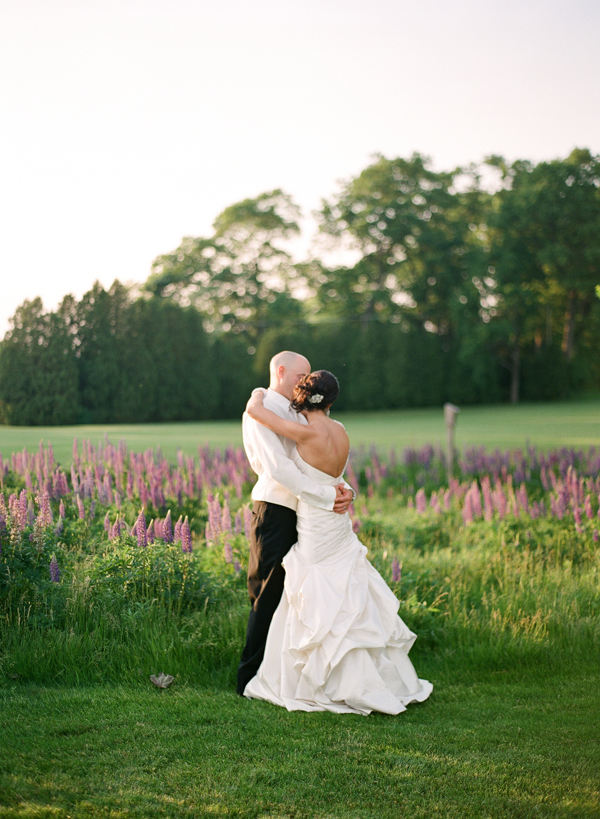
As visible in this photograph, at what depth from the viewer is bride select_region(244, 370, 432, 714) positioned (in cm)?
358

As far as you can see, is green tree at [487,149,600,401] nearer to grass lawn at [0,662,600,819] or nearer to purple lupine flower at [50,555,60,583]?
grass lawn at [0,662,600,819]

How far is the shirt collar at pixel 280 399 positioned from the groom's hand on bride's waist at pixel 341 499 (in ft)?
1.85

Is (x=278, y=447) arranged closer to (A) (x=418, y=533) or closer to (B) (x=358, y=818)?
Answer: (B) (x=358, y=818)

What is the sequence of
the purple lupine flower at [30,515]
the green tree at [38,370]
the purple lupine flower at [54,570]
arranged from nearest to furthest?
the purple lupine flower at [54,570] < the purple lupine flower at [30,515] < the green tree at [38,370]

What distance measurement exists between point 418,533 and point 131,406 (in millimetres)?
4190

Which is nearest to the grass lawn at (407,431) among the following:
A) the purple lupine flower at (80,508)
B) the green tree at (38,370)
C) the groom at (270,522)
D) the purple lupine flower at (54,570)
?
the green tree at (38,370)

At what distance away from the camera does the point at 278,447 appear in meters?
3.70

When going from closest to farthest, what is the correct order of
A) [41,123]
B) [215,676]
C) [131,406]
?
[215,676], [41,123], [131,406]

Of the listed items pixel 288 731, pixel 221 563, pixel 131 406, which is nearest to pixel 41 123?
pixel 131 406

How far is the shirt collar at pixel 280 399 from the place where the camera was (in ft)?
12.6

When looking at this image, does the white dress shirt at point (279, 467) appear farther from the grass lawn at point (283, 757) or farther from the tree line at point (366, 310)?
the tree line at point (366, 310)

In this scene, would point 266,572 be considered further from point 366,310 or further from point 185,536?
point 366,310

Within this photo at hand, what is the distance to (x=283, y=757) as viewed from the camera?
2990 millimetres

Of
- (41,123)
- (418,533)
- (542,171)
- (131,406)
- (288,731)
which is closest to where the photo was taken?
(288,731)
